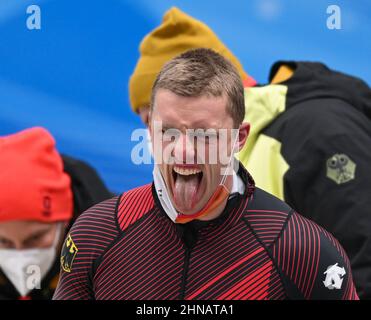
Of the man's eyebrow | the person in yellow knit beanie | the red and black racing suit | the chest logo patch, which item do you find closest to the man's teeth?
the red and black racing suit

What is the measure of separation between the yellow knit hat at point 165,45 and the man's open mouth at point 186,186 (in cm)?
183

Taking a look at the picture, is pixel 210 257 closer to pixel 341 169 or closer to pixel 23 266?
pixel 341 169

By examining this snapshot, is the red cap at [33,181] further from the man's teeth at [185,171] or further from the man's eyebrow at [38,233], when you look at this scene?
the man's teeth at [185,171]

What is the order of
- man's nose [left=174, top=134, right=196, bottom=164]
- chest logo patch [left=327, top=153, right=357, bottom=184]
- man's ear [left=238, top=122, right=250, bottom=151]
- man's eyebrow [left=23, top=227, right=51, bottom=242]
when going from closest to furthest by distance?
man's nose [left=174, top=134, right=196, bottom=164]
man's ear [left=238, top=122, right=250, bottom=151]
chest logo patch [left=327, top=153, right=357, bottom=184]
man's eyebrow [left=23, top=227, right=51, bottom=242]

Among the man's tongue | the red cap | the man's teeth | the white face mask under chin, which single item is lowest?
the white face mask under chin

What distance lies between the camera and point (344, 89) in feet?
11.1

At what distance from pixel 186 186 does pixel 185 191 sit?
0.01m

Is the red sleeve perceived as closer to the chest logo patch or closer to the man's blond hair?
the man's blond hair

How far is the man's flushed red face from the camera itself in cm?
222

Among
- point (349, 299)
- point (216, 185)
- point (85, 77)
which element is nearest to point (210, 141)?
point (216, 185)

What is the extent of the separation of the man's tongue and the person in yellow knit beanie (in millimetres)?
1823

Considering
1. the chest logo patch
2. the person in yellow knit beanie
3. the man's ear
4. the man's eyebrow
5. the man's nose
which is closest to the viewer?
the man's nose
